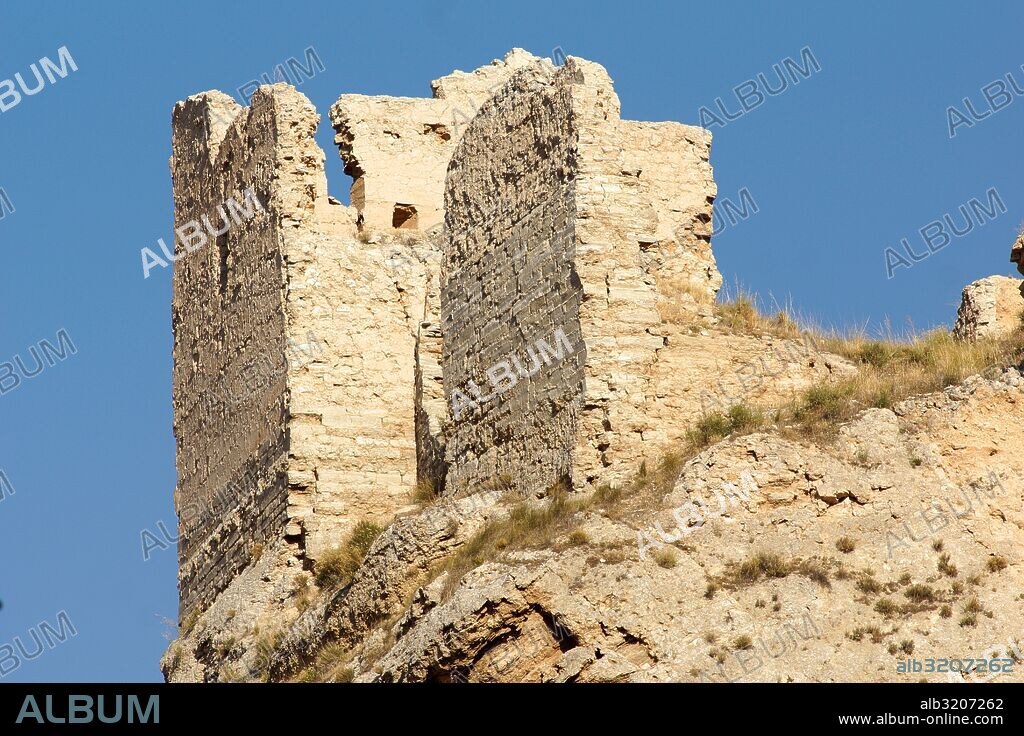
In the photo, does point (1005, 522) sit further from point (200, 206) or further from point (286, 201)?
point (200, 206)

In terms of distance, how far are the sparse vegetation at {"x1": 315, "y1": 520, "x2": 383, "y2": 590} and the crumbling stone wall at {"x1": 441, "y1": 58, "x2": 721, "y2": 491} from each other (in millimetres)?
1562

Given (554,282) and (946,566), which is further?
(554,282)

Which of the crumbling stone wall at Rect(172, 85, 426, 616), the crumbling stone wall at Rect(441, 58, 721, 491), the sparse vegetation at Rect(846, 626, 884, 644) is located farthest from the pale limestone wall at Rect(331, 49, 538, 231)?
the sparse vegetation at Rect(846, 626, 884, 644)

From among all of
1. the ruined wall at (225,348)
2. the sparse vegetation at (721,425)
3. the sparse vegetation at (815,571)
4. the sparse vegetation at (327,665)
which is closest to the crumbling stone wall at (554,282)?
the sparse vegetation at (721,425)

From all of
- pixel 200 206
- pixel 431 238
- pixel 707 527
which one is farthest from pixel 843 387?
pixel 200 206

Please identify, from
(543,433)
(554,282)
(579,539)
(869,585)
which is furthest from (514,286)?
(869,585)

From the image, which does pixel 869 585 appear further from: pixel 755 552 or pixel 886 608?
pixel 755 552

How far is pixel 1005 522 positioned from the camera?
56.3 ft

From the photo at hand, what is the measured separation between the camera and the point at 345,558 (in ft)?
68.4

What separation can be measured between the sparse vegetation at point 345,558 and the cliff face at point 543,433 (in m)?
0.04

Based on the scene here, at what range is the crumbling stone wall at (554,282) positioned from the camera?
702 inches

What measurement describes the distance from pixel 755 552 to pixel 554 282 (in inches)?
120

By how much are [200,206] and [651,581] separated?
1013 centimetres
